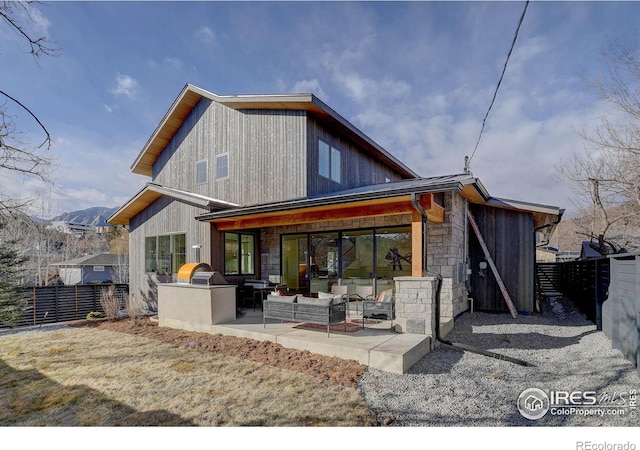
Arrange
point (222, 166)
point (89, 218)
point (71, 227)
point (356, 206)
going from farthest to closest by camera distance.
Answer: point (89, 218) < point (71, 227) < point (222, 166) < point (356, 206)

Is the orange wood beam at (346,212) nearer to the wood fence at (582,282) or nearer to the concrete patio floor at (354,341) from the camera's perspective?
the concrete patio floor at (354,341)

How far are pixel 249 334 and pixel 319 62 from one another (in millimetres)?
8396

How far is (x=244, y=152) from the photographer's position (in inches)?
445

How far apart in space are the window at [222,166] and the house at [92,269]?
17630 millimetres

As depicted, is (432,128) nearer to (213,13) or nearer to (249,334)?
(213,13)

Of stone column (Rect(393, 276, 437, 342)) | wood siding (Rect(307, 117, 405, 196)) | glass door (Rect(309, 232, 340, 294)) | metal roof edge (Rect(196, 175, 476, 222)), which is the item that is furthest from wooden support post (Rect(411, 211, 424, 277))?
wood siding (Rect(307, 117, 405, 196))

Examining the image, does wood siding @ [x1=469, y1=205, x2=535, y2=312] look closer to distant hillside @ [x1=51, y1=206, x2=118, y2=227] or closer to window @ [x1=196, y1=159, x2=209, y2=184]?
window @ [x1=196, y1=159, x2=209, y2=184]

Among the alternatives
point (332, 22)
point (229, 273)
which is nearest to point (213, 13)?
point (332, 22)

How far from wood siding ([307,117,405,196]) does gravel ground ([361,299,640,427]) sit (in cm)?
589

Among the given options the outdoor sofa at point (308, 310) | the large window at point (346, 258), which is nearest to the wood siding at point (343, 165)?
the large window at point (346, 258)

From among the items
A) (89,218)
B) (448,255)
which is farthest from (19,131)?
(89,218)

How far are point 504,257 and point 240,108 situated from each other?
9446 millimetres

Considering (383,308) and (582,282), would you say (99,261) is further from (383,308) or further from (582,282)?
(582,282)

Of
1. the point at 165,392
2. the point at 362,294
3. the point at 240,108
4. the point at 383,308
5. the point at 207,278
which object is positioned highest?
the point at 240,108
